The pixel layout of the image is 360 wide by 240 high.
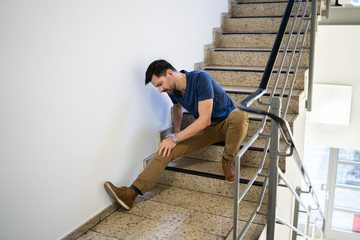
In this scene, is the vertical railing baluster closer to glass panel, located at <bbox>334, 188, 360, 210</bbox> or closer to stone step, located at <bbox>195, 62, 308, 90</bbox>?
stone step, located at <bbox>195, 62, 308, 90</bbox>

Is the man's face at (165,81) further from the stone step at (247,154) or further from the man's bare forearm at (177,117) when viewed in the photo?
the stone step at (247,154)

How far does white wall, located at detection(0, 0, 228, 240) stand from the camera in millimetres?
1768

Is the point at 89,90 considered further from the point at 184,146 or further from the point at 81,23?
the point at 184,146

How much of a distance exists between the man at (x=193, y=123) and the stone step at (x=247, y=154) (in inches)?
9.0

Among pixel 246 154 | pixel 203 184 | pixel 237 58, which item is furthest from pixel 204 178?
pixel 237 58

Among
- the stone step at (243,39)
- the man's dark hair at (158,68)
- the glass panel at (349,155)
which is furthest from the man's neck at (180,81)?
the glass panel at (349,155)

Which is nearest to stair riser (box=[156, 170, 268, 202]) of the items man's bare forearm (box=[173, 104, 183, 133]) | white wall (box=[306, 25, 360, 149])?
man's bare forearm (box=[173, 104, 183, 133])

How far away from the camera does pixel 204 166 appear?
2914mm

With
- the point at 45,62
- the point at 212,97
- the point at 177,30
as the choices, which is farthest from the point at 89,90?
the point at 177,30

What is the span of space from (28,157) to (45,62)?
50cm

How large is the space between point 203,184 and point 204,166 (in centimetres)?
19

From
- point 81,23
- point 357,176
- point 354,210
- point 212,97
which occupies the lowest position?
point 354,210

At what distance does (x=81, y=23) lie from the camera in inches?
82.7

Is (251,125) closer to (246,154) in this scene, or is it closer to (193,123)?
(246,154)
